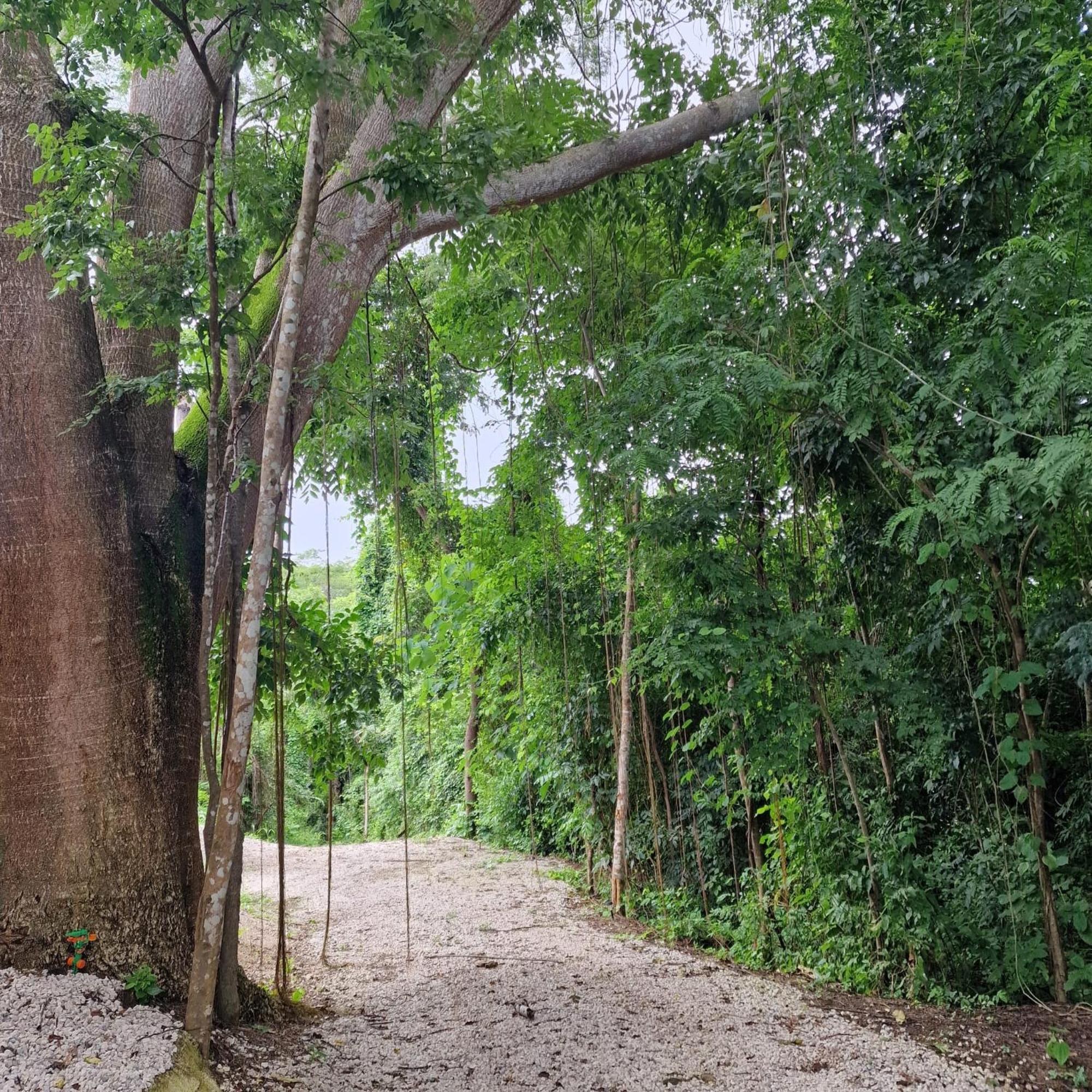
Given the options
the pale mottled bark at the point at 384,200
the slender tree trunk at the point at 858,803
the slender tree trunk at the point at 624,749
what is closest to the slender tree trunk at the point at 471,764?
the slender tree trunk at the point at 624,749

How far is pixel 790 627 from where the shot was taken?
12.2 ft

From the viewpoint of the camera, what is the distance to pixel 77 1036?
8.54 ft

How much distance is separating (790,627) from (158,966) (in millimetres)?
2800

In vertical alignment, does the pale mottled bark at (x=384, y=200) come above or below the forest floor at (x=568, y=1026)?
above

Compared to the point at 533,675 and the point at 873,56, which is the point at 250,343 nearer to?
the point at 873,56

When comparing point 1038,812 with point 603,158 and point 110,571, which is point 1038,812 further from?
point 110,571

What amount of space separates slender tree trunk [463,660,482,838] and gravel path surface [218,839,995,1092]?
354cm

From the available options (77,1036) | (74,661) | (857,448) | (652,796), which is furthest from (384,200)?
(652,796)

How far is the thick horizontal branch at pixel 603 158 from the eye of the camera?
383 cm

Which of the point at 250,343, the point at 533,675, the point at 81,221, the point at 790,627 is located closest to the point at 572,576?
the point at 533,675

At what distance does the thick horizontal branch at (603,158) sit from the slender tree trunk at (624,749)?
74.9 inches

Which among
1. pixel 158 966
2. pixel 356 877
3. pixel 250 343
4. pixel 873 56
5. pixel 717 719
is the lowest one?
pixel 356 877

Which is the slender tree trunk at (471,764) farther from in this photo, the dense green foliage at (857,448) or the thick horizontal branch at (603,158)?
the thick horizontal branch at (603,158)

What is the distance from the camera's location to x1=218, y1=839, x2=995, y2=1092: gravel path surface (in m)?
3.01
